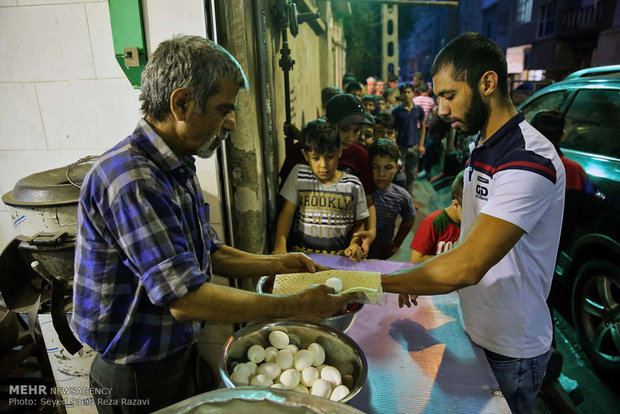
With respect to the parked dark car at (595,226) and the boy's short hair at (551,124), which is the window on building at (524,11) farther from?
the boy's short hair at (551,124)

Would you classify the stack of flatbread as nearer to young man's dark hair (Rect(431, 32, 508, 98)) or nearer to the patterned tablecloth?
the patterned tablecloth

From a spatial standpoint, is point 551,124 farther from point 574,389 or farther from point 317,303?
point 317,303

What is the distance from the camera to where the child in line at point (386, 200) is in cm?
348

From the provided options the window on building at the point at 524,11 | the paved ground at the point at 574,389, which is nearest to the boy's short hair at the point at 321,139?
the paved ground at the point at 574,389

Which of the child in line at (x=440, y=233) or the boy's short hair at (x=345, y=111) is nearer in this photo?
the child in line at (x=440, y=233)

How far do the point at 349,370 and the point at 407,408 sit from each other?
256 mm

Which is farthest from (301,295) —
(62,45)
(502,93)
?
(62,45)

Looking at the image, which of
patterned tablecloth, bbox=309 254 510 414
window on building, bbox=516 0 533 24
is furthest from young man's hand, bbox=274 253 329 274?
window on building, bbox=516 0 533 24

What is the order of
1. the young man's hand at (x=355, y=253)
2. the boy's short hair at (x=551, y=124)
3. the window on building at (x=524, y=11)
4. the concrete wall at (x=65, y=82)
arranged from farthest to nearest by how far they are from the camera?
1. the window on building at (x=524, y=11)
2. the boy's short hair at (x=551, y=124)
3. the young man's hand at (x=355, y=253)
4. the concrete wall at (x=65, y=82)

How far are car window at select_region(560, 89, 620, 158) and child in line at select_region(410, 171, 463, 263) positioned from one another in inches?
69.1

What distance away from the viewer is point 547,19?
74.8 feet

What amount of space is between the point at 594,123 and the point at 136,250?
4279 mm

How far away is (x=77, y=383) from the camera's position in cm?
220

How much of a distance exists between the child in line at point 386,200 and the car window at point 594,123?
1.86 meters
